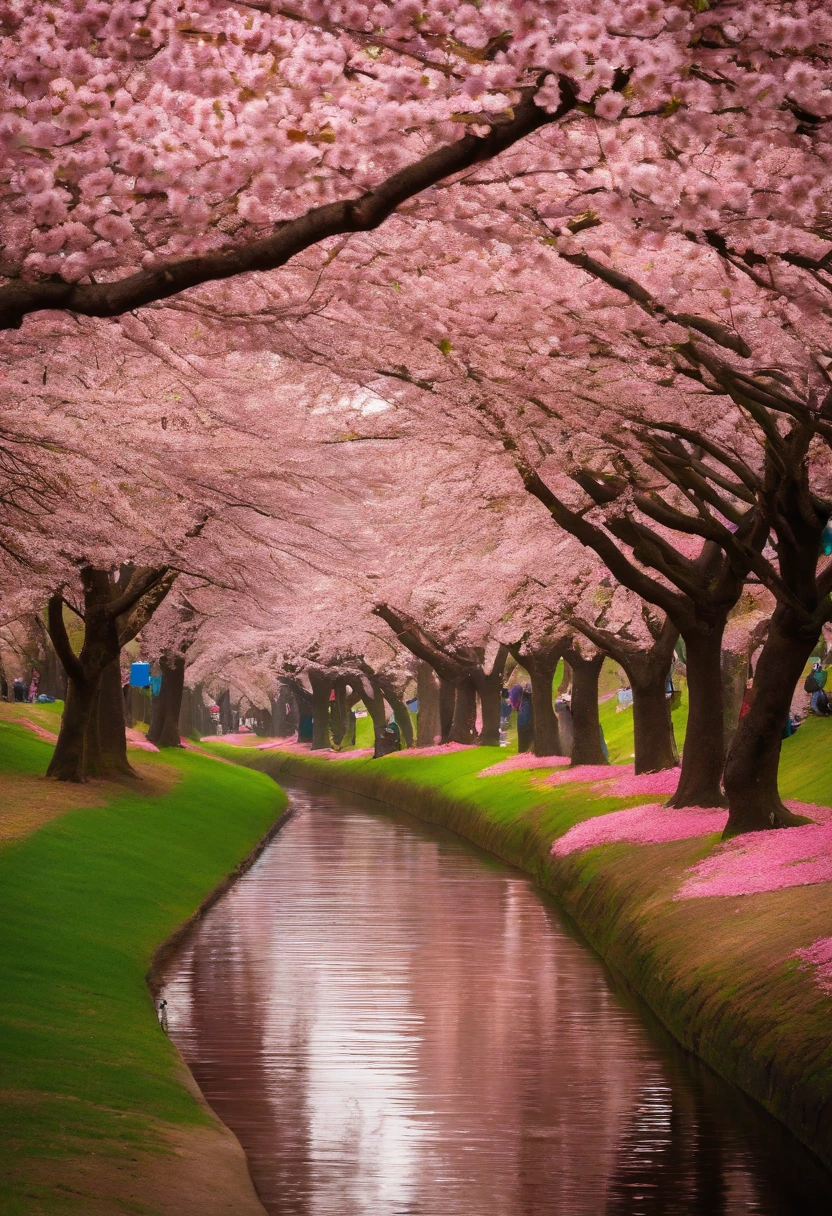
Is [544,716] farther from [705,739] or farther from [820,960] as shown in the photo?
[820,960]

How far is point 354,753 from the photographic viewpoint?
3041 inches

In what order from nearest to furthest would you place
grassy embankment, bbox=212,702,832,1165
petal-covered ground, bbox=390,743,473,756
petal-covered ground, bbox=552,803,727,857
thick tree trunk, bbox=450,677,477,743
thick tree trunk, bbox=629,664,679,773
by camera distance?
grassy embankment, bbox=212,702,832,1165
petal-covered ground, bbox=552,803,727,857
thick tree trunk, bbox=629,664,679,773
petal-covered ground, bbox=390,743,473,756
thick tree trunk, bbox=450,677,477,743

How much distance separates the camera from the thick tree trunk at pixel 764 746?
65.7 ft

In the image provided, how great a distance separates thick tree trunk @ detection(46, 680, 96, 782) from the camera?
31750 mm

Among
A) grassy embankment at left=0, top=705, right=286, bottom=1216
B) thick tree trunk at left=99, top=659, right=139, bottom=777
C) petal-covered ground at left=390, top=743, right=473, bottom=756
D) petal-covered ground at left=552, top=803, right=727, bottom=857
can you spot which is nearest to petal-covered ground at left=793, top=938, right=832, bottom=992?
grassy embankment at left=0, top=705, right=286, bottom=1216

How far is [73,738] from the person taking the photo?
31750 millimetres

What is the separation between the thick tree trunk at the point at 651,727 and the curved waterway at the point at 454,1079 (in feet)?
26.6

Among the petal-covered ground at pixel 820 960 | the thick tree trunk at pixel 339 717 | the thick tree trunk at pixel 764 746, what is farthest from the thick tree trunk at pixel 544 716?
the thick tree trunk at pixel 339 717

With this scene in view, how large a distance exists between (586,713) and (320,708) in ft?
136

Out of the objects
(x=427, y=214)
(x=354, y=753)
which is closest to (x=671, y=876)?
(x=427, y=214)

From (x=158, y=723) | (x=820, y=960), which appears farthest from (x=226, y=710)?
(x=820, y=960)

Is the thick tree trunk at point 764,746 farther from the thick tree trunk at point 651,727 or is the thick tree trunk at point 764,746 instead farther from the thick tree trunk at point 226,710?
the thick tree trunk at point 226,710

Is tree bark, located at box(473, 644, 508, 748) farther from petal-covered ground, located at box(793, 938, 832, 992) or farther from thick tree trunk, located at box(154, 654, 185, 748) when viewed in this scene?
petal-covered ground, located at box(793, 938, 832, 992)

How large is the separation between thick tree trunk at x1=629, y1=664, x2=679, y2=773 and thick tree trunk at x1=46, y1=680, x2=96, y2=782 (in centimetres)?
1133
